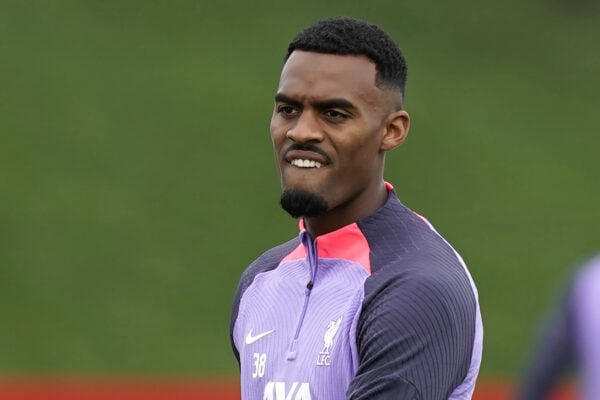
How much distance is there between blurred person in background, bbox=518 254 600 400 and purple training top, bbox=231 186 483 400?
111cm

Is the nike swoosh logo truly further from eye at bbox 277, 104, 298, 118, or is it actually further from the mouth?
eye at bbox 277, 104, 298, 118

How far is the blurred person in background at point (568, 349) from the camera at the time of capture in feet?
7.80

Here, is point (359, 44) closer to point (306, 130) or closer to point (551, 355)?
point (306, 130)

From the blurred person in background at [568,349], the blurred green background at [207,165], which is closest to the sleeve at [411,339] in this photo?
the blurred person in background at [568,349]

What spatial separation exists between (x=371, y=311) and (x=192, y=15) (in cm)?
1512

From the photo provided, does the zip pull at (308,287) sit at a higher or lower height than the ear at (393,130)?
lower

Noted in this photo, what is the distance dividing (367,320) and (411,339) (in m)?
0.14

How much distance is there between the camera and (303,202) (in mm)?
3805

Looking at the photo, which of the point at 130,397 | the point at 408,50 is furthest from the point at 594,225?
the point at 130,397

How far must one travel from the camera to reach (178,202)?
48.2 feet

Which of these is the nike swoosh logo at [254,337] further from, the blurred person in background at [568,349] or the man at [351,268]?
the blurred person in background at [568,349]

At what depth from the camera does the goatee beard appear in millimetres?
3797

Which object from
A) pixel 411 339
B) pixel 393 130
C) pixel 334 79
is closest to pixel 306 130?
pixel 334 79

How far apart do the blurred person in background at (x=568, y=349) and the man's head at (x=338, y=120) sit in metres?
1.45
